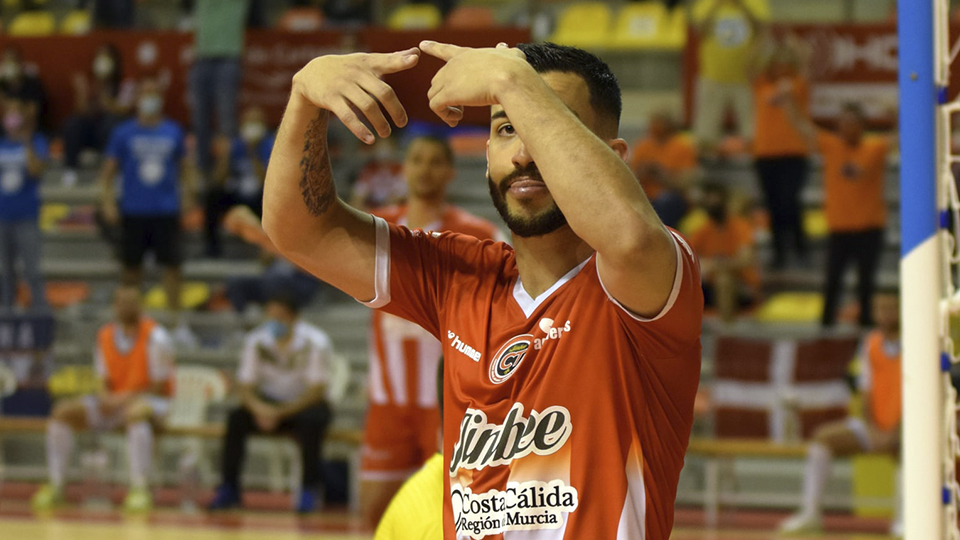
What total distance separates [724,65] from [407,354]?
808 centimetres

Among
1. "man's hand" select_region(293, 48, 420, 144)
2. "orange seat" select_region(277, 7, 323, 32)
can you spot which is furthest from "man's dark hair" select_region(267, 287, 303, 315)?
"man's hand" select_region(293, 48, 420, 144)

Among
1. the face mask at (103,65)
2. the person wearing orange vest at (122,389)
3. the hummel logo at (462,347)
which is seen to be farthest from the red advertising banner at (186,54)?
the hummel logo at (462,347)

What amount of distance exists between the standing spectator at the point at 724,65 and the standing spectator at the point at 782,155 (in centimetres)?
61

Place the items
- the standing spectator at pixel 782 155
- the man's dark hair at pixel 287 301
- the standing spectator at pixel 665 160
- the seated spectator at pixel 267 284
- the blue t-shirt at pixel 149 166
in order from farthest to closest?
the blue t-shirt at pixel 149 166
the seated spectator at pixel 267 284
the standing spectator at pixel 782 155
the standing spectator at pixel 665 160
the man's dark hair at pixel 287 301

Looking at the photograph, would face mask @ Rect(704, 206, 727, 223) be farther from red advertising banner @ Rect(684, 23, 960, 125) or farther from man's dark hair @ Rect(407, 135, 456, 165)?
man's dark hair @ Rect(407, 135, 456, 165)

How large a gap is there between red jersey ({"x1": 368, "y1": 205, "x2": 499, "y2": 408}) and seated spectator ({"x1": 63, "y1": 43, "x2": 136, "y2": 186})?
9692mm

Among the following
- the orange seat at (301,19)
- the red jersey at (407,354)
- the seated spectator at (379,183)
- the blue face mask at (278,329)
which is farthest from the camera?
the orange seat at (301,19)

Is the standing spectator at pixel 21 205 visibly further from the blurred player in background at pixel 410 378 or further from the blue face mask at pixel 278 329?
the blurred player in background at pixel 410 378

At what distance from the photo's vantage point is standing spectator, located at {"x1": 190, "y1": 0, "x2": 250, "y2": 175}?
14648 millimetres

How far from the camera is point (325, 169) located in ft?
8.84

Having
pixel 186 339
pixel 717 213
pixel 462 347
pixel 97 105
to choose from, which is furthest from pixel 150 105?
pixel 462 347

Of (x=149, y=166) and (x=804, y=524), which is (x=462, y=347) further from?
(x=149, y=166)

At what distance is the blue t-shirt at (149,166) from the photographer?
44.7 feet

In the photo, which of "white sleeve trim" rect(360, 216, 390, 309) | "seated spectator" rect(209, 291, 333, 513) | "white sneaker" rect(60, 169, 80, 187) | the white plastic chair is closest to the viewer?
"white sleeve trim" rect(360, 216, 390, 309)
